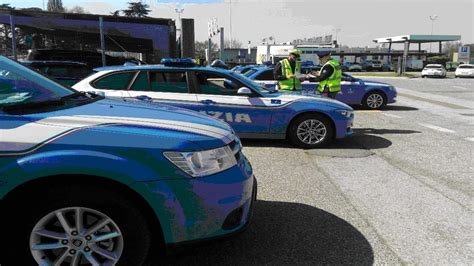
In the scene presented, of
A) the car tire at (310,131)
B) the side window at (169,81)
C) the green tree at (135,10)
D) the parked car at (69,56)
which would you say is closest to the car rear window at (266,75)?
the car tire at (310,131)

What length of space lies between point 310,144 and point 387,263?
14.0ft

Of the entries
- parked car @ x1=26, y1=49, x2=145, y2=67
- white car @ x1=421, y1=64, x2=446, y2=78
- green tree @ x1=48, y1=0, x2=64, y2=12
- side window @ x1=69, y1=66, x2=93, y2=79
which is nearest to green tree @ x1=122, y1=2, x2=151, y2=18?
green tree @ x1=48, y1=0, x2=64, y2=12

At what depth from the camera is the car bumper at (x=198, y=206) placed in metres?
2.78

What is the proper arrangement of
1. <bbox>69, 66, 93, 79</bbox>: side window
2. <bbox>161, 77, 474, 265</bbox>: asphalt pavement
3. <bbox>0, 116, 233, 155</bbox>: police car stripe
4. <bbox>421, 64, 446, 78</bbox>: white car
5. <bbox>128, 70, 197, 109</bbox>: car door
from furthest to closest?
<bbox>421, 64, 446, 78</bbox>: white car → <bbox>69, 66, 93, 79</bbox>: side window → <bbox>128, 70, 197, 109</bbox>: car door → <bbox>161, 77, 474, 265</bbox>: asphalt pavement → <bbox>0, 116, 233, 155</bbox>: police car stripe

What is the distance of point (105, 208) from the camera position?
2.72 metres

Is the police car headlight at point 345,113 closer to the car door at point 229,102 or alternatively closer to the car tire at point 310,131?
the car tire at point 310,131

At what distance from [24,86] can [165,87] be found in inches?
153

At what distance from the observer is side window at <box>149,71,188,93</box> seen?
7.14m

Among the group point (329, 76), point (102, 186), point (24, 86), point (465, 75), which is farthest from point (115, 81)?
point (465, 75)

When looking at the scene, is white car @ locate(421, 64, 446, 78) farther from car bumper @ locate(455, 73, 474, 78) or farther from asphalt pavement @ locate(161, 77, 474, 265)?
asphalt pavement @ locate(161, 77, 474, 265)

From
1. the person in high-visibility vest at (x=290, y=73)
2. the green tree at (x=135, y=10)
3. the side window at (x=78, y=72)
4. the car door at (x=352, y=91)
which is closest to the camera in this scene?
the person in high-visibility vest at (x=290, y=73)

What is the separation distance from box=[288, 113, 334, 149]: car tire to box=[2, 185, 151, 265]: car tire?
502 cm

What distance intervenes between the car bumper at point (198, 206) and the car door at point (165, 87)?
13.7 feet

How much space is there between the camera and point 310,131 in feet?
24.7
